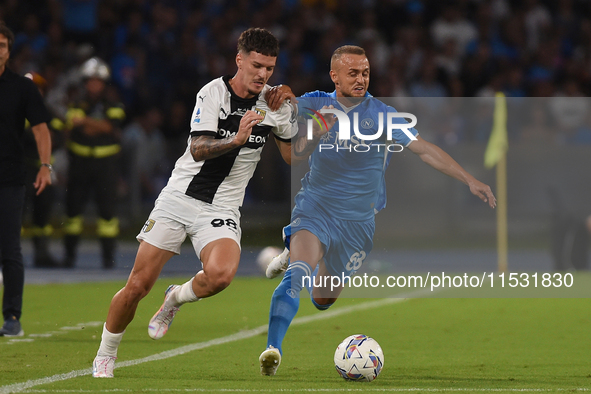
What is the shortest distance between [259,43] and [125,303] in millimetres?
1737

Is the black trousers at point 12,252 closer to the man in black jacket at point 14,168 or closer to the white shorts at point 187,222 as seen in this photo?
the man in black jacket at point 14,168

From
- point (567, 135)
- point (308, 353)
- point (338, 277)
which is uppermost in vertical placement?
point (567, 135)

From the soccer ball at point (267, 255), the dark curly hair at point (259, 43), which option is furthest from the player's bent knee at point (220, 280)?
the soccer ball at point (267, 255)

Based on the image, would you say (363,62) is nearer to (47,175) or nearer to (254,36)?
(254,36)

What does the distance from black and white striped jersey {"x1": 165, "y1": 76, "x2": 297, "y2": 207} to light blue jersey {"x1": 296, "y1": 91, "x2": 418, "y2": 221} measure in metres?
0.59

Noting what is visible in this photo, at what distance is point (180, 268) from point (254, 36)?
18.9 feet

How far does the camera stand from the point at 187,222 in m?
5.56

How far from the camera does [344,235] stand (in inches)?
251

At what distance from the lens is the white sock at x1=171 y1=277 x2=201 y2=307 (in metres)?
5.87

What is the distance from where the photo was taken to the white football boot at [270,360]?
527cm

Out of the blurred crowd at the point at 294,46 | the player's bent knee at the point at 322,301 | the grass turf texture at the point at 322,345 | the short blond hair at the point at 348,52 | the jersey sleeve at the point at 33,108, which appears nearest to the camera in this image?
the grass turf texture at the point at 322,345

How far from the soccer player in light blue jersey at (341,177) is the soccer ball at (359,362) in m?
0.60

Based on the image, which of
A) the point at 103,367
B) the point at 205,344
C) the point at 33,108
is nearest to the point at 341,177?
the point at 205,344

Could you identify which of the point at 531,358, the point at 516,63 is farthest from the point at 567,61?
the point at 531,358
